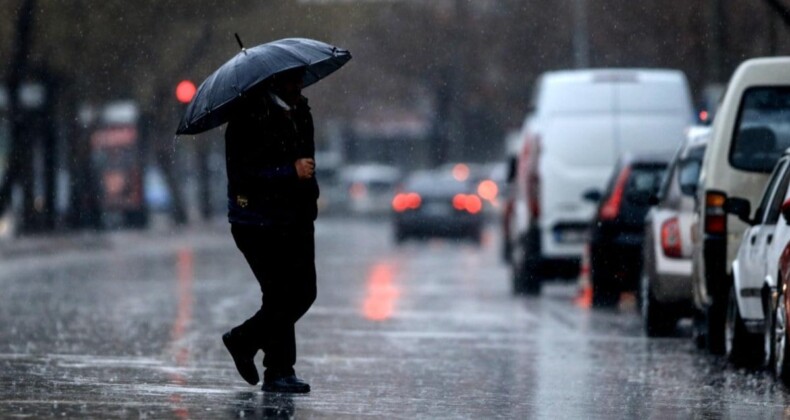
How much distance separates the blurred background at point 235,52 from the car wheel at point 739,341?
6762 millimetres

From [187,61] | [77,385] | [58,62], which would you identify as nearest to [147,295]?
[77,385]

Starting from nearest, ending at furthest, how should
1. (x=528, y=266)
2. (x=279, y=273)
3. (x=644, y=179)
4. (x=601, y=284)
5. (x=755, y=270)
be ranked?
(x=279, y=273) → (x=755, y=270) → (x=644, y=179) → (x=601, y=284) → (x=528, y=266)

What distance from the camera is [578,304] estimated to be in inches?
861

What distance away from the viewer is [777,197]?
1295 cm

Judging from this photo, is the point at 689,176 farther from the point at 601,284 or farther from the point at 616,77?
the point at 616,77

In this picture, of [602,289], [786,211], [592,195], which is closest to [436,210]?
[592,195]

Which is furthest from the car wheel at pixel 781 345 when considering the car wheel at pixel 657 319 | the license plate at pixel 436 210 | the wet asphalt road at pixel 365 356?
the license plate at pixel 436 210

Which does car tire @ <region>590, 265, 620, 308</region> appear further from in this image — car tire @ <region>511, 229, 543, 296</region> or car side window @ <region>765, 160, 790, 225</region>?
car side window @ <region>765, 160, 790, 225</region>

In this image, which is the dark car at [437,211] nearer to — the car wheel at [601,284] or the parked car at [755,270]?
the car wheel at [601,284]

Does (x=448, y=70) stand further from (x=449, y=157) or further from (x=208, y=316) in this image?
(x=208, y=316)

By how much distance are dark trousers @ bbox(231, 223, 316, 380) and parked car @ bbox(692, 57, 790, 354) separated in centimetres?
484

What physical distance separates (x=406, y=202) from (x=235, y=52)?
309 inches

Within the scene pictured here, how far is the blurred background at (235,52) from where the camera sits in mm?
38000

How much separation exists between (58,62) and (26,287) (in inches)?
693
